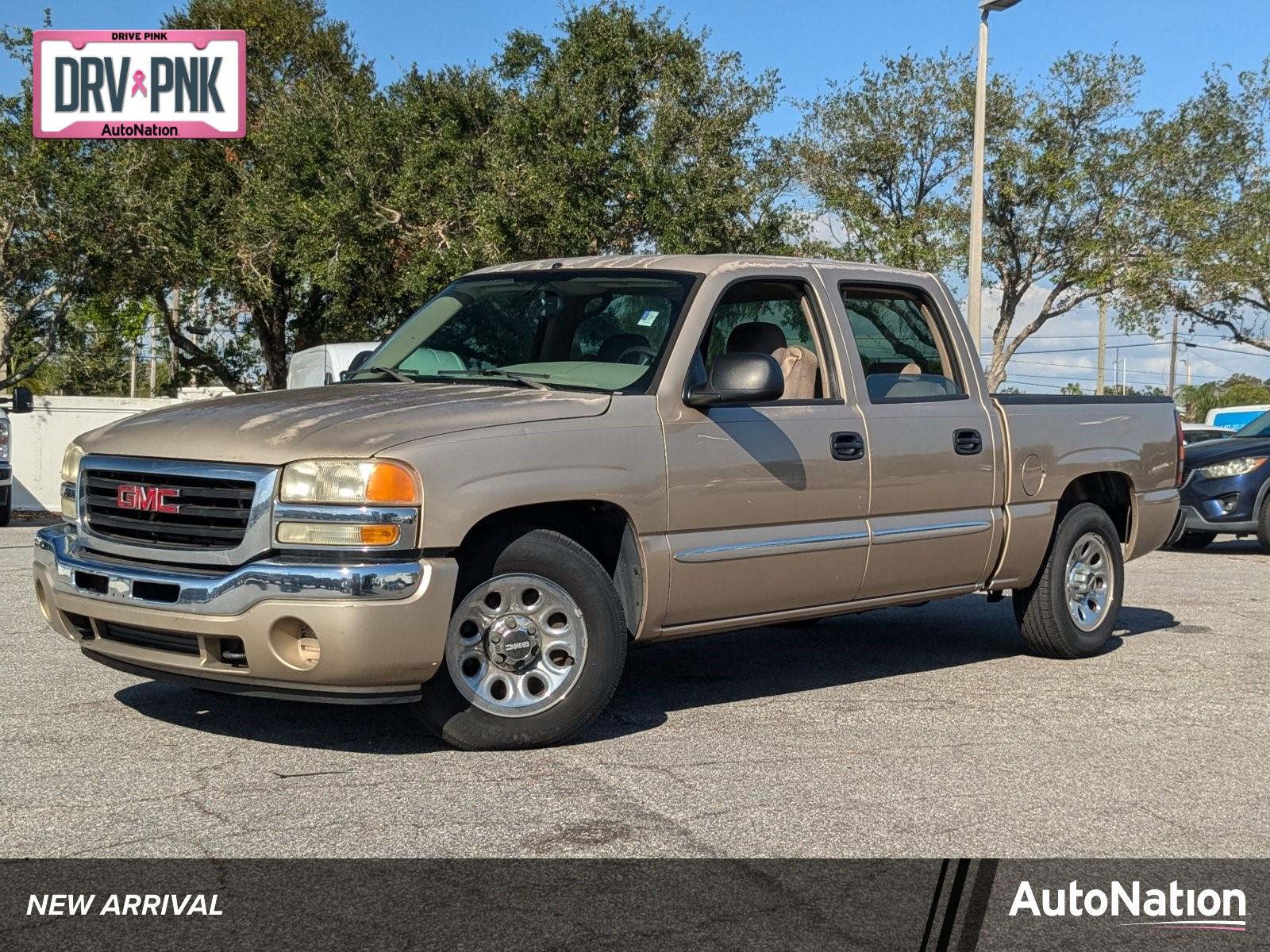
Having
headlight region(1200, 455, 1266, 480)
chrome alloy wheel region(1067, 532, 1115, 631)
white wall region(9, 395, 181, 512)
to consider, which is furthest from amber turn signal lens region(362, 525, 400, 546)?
white wall region(9, 395, 181, 512)

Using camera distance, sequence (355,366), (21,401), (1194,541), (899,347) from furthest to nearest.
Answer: (21,401) → (1194,541) → (899,347) → (355,366)

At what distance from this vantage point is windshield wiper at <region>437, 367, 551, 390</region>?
20.8ft

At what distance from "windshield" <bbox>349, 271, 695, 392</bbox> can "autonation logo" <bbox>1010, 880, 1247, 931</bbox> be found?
2714 mm

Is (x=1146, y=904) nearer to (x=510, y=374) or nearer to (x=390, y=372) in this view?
(x=510, y=374)

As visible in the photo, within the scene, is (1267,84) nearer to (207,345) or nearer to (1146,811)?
(207,345)

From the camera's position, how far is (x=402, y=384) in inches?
256

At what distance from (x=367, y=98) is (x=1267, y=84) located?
19.9 meters

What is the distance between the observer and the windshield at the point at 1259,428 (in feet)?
52.0

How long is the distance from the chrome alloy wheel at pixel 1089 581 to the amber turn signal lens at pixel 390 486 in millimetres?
4100

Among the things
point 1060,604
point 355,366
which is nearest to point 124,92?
point 355,366

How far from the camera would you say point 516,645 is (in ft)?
18.6

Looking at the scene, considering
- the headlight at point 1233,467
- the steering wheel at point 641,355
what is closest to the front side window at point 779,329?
the steering wheel at point 641,355

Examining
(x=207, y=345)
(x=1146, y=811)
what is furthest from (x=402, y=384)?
(x=207, y=345)

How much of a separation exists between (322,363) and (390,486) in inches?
525
